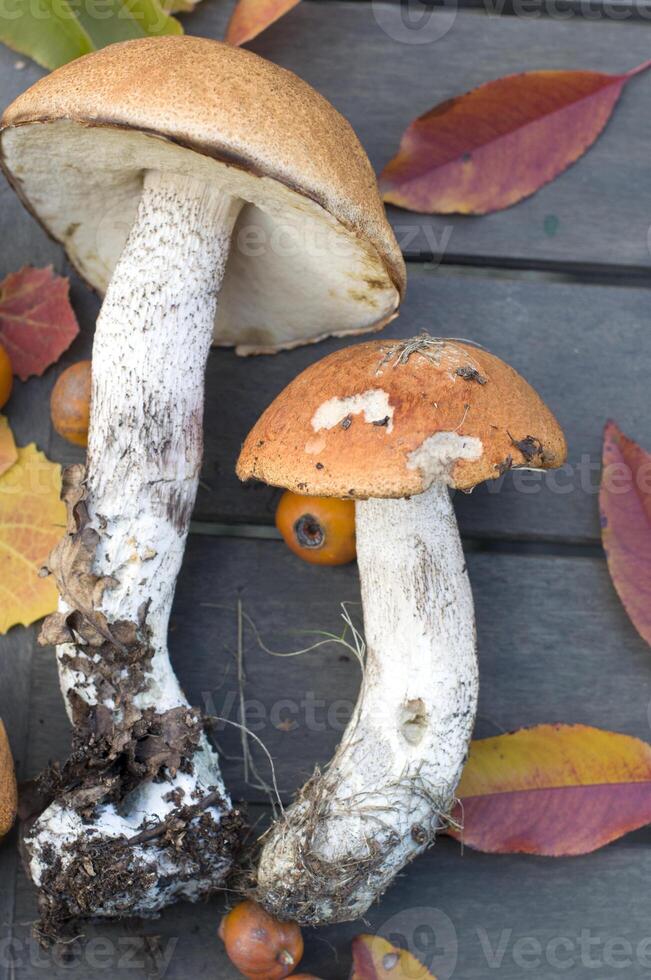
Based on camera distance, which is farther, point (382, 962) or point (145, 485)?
point (382, 962)

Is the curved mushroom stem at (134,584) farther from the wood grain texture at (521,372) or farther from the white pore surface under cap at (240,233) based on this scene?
the wood grain texture at (521,372)

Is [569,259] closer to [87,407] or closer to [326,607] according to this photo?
[326,607]

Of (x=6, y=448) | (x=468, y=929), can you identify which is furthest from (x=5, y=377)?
(x=468, y=929)

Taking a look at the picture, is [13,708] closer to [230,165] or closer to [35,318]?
[35,318]

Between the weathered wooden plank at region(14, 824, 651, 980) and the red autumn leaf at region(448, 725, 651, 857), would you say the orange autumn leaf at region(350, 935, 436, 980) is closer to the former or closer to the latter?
the weathered wooden plank at region(14, 824, 651, 980)

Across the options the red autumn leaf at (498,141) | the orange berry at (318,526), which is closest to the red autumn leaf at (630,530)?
the orange berry at (318,526)
